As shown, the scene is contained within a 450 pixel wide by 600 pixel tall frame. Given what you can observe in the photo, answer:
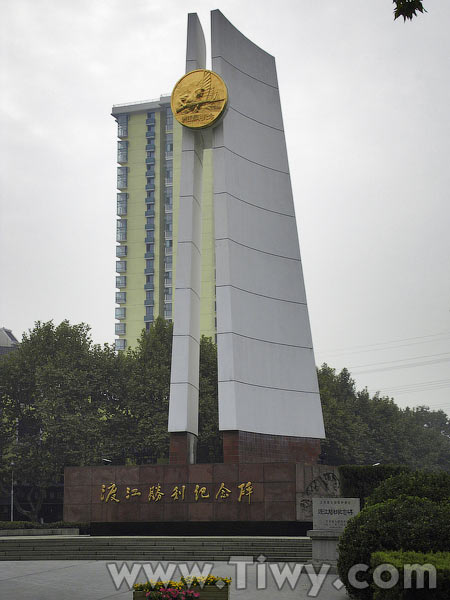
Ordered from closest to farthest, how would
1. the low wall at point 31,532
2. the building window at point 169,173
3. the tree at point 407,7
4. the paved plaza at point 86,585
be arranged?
the tree at point 407,7
the paved plaza at point 86,585
the low wall at point 31,532
the building window at point 169,173

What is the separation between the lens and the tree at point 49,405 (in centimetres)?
4206

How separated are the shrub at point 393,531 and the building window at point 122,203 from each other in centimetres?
7866

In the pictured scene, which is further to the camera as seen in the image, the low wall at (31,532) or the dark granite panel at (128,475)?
the low wall at (31,532)

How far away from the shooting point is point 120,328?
85188 mm

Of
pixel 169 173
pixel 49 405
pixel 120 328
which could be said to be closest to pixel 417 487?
pixel 49 405

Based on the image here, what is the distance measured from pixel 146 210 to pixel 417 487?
76573 mm

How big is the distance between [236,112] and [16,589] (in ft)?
74.5

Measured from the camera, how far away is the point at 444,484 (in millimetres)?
13367

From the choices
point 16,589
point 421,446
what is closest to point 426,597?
point 16,589

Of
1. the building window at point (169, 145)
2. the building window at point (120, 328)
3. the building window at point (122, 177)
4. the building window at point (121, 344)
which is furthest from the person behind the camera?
the building window at point (122, 177)

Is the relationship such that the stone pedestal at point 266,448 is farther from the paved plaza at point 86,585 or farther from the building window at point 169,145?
the building window at point 169,145

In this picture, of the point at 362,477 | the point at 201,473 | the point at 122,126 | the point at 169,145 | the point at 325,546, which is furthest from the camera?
the point at 122,126

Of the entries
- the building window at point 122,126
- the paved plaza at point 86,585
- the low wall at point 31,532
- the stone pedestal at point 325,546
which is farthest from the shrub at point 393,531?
the building window at point 122,126

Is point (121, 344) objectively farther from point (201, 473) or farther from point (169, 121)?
point (201, 473)
